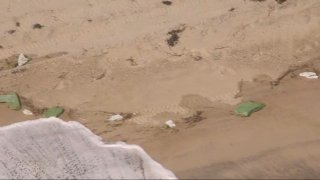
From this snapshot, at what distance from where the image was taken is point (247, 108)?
4715 mm

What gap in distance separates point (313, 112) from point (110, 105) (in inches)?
66.4

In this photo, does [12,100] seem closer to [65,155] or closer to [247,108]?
[65,155]

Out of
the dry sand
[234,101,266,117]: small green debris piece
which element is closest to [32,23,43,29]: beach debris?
the dry sand

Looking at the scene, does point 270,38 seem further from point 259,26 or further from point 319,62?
point 319,62

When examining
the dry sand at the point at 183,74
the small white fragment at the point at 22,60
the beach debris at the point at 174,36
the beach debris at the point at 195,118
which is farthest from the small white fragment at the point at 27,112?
the beach debris at the point at 174,36

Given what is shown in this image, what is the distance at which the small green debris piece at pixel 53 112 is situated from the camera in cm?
474

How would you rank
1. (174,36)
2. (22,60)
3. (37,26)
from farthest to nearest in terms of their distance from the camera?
(37,26), (174,36), (22,60)

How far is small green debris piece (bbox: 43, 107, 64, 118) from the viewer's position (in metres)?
4.74

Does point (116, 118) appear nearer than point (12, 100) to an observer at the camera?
Yes

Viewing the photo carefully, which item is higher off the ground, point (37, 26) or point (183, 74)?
point (37, 26)

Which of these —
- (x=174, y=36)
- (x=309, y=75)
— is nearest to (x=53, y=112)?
(x=174, y=36)

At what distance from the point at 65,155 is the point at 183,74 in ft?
4.85

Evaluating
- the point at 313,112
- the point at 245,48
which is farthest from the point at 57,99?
the point at 313,112

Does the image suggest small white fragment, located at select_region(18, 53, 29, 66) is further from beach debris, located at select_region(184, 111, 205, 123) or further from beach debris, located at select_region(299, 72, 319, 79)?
→ beach debris, located at select_region(299, 72, 319, 79)
